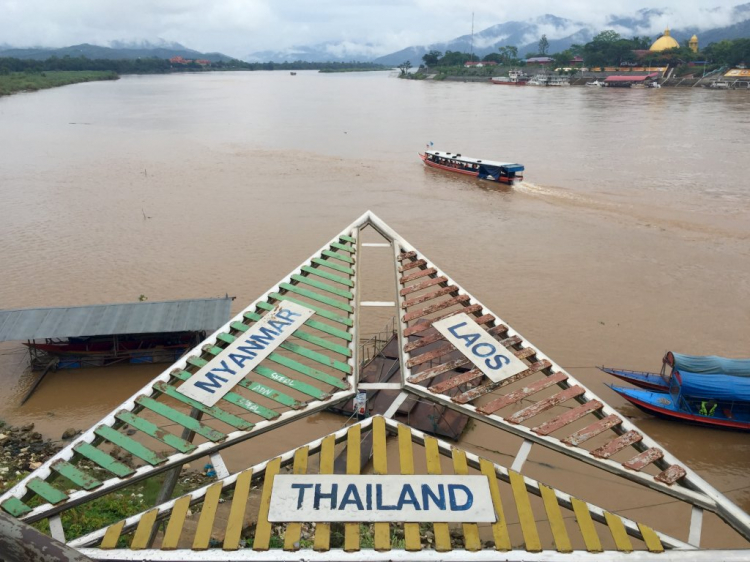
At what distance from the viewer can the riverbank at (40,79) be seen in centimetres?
8625

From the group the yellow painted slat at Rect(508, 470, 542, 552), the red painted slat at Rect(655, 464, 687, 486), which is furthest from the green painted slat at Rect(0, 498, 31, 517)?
the red painted slat at Rect(655, 464, 687, 486)

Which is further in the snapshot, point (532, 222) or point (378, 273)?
point (532, 222)

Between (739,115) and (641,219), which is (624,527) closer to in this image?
(641,219)

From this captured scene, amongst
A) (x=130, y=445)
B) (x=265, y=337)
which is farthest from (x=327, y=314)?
(x=130, y=445)

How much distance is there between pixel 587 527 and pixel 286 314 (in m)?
4.54

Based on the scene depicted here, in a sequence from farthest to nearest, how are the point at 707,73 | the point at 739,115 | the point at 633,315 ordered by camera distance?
the point at 707,73 < the point at 739,115 < the point at 633,315

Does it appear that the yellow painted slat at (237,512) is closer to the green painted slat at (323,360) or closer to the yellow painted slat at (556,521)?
the green painted slat at (323,360)

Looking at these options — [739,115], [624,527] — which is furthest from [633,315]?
[739,115]

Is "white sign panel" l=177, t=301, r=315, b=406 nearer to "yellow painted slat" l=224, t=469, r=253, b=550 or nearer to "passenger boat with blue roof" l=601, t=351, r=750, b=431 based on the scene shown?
"yellow painted slat" l=224, t=469, r=253, b=550

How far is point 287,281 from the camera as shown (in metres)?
8.44

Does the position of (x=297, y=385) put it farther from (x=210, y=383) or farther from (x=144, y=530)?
(x=144, y=530)

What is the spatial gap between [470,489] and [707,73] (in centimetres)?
9861

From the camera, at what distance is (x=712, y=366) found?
1170 centimetres

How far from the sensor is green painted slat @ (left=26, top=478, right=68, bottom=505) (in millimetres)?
4648
